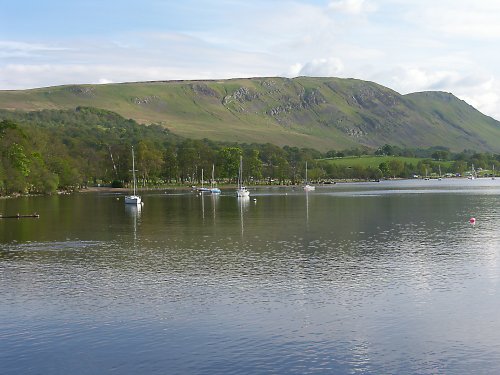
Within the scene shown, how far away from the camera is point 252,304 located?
133 feet

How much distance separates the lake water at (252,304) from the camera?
30.2 m

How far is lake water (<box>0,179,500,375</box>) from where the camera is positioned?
30.2 m

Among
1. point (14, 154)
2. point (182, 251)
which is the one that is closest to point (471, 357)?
point (182, 251)

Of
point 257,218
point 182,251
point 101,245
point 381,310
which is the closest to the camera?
point 381,310

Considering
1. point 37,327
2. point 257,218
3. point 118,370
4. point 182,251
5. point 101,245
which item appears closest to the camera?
point 118,370

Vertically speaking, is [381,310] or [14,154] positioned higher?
[14,154]

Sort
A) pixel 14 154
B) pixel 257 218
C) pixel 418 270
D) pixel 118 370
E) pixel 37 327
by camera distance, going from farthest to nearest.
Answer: pixel 14 154, pixel 257 218, pixel 418 270, pixel 37 327, pixel 118 370

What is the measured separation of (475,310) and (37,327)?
89.9 ft

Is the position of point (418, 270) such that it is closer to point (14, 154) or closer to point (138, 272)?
point (138, 272)

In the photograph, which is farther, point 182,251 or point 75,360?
point 182,251

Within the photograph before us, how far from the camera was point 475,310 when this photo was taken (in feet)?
128

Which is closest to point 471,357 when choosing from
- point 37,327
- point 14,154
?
point 37,327

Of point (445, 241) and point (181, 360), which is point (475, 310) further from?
point (445, 241)

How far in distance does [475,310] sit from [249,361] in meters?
17.2
